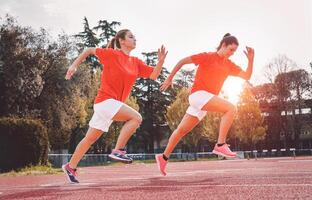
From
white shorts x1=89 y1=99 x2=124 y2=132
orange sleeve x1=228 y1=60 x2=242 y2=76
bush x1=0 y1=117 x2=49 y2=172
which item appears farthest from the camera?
bush x1=0 y1=117 x2=49 y2=172

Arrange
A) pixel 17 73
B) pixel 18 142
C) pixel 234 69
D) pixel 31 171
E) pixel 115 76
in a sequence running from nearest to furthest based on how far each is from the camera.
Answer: pixel 115 76
pixel 234 69
pixel 31 171
pixel 18 142
pixel 17 73

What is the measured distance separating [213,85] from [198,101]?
0.41 metres

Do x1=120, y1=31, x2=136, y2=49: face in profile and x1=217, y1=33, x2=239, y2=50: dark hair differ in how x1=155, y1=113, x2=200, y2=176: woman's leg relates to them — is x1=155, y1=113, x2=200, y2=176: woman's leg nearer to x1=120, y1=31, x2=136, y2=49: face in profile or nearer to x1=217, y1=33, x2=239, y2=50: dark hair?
x1=217, y1=33, x2=239, y2=50: dark hair

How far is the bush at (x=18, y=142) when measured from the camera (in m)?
24.3

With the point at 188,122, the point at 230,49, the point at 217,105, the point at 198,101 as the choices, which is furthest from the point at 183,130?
the point at 230,49

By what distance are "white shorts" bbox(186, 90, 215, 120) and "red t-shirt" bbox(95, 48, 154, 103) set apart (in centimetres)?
103

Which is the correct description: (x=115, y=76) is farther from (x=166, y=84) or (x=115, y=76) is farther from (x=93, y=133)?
(x=93, y=133)

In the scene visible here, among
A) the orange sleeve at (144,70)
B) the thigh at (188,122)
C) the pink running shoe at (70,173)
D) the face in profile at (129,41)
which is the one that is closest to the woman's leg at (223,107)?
the thigh at (188,122)

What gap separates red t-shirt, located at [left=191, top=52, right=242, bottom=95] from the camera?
6988 millimetres

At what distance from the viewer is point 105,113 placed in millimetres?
6488

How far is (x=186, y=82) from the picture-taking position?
260 feet

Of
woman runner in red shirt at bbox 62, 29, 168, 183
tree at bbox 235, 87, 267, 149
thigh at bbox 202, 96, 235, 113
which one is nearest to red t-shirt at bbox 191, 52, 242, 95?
thigh at bbox 202, 96, 235, 113

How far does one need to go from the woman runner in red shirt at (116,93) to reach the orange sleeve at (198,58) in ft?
2.16

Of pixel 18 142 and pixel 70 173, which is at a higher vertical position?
pixel 18 142
